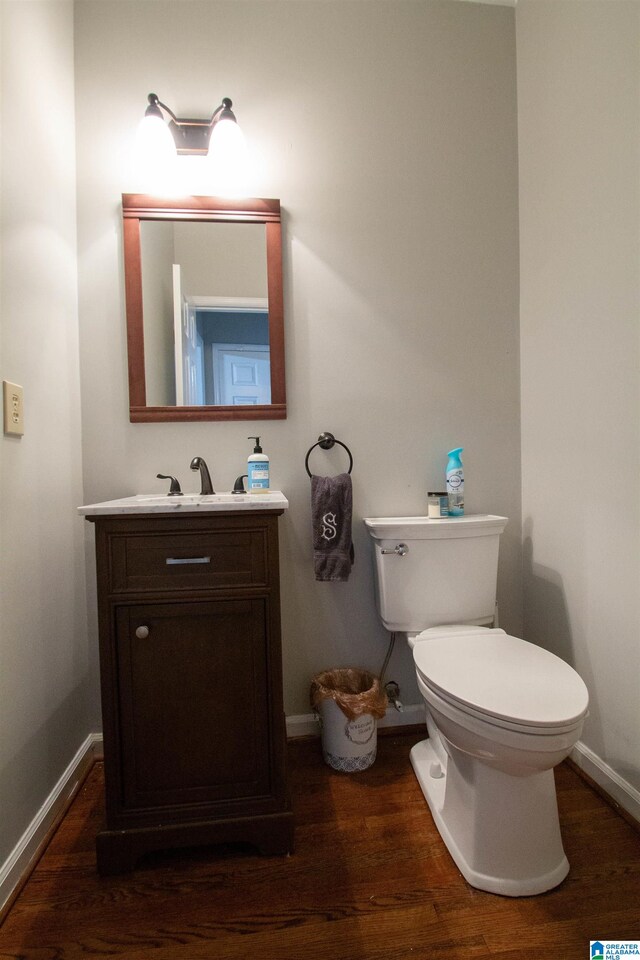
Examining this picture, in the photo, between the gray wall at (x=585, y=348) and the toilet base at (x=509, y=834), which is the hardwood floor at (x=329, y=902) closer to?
the toilet base at (x=509, y=834)

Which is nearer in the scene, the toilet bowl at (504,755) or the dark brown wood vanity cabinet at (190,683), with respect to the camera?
the toilet bowl at (504,755)

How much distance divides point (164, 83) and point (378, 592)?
1.82m

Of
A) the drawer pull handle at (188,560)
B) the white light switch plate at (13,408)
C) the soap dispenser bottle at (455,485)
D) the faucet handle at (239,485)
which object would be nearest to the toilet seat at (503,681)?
the soap dispenser bottle at (455,485)

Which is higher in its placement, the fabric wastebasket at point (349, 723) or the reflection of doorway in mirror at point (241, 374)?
the reflection of doorway in mirror at point (241, 374)

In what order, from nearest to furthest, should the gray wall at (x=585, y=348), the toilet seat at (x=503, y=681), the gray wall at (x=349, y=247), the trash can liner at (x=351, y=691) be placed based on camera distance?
the toilet seat at (x=503, y=681)
the gray wall at (x=585, y=348)
the trash can liner at (x=351, y=691)
the gray wall at (x=349, y=247)

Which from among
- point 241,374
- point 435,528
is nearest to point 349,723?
point 435,528

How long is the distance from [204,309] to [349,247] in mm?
546

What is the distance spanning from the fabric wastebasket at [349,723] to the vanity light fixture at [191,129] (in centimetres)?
177

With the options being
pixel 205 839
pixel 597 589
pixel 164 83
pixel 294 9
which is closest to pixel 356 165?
pixel 294 9

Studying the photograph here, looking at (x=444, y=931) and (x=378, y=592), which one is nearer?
(x=444, y=931)

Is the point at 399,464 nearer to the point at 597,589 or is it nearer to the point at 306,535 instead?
the point at 306,535

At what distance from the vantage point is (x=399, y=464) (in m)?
1.59

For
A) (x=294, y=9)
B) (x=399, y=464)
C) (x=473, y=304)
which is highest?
(x=294, y=9)

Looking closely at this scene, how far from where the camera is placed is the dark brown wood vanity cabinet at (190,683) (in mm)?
1054
